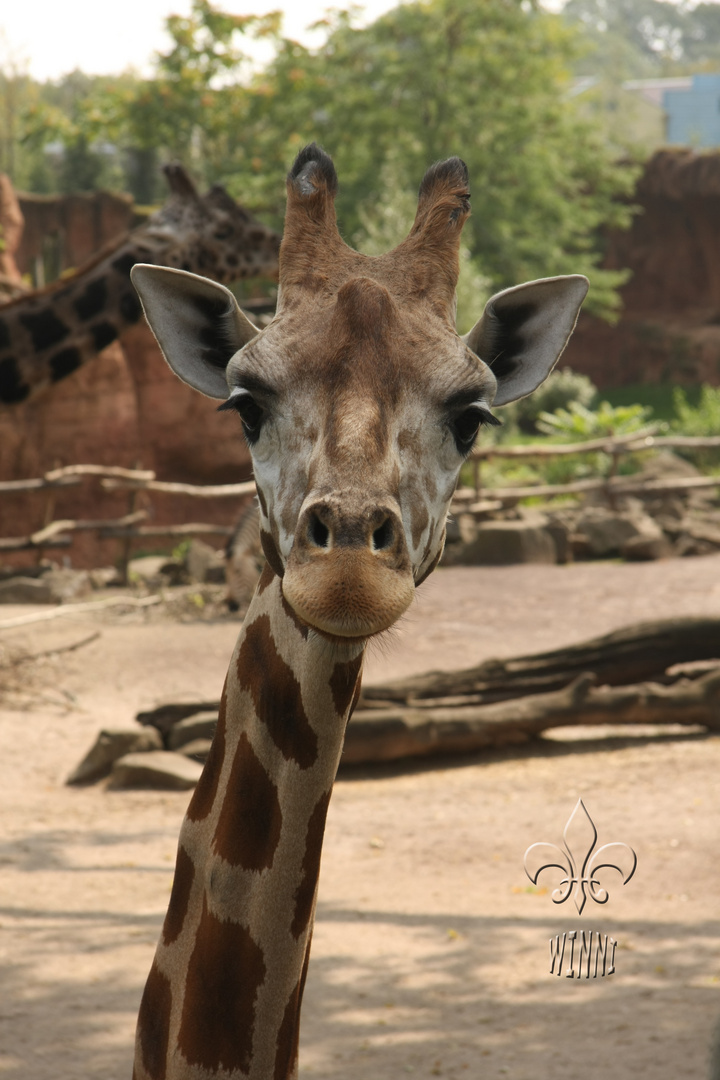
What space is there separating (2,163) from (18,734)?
39893 millimetres

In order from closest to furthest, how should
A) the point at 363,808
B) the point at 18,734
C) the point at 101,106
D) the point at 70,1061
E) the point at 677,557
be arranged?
the point at 70,1061
the point at 363,808
the point at 18,734
the point at 677,557
the point at 101,106

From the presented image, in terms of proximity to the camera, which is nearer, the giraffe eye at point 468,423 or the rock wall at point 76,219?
the giraffe eye at point 468,423

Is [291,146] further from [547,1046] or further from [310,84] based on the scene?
[547,1046]

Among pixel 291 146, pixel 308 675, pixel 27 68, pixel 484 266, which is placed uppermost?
pixel 27 68

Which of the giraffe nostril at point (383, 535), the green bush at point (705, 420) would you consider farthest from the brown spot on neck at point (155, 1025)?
the green bush at point (705, 420)

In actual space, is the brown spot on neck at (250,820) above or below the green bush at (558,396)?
below

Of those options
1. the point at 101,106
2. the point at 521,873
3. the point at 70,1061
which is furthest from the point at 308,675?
the point at 101,106

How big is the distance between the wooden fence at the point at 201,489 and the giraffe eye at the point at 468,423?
8.75 meters

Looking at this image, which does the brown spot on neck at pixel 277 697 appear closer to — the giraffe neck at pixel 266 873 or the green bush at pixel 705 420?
the giraffe neck at pixel 266 873

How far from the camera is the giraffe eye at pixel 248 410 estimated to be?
2043 millimetres

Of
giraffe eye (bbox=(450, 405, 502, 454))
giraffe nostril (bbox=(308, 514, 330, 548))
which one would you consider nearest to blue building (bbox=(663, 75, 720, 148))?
giraffe eye (bbox=(450, 405, 502, 454))

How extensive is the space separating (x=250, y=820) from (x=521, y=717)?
599 cm

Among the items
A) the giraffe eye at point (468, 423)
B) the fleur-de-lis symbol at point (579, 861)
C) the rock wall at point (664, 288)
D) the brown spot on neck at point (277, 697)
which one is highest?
the rock wall at point (664, 288)

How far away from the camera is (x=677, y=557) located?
15.9 metres
